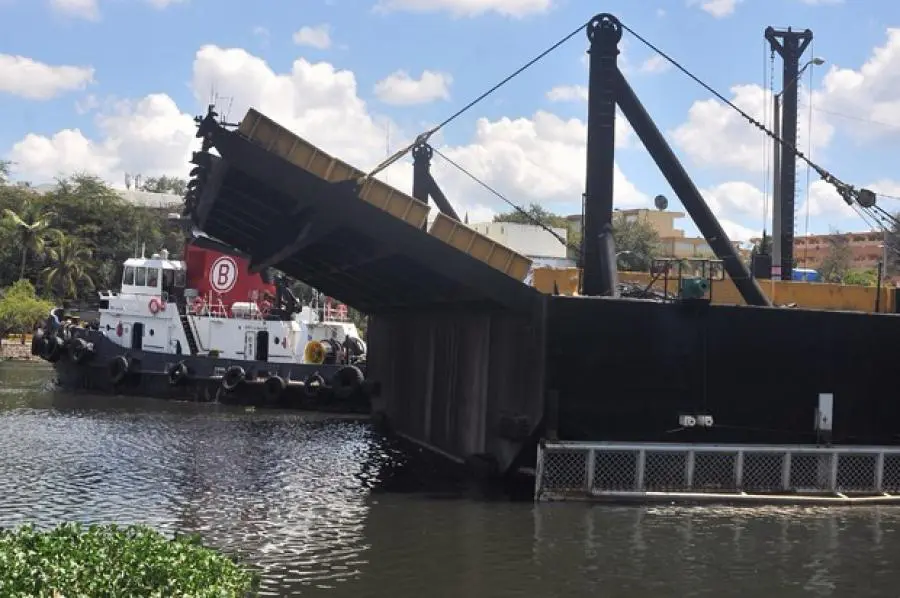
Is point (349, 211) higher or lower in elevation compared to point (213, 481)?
higher

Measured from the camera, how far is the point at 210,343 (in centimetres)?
3691

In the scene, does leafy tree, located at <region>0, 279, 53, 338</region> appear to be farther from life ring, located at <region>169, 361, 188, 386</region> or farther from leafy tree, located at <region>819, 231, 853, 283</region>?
leafy tree, located at <region>819, 231, 853, 283</region>

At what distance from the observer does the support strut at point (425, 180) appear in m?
27.0

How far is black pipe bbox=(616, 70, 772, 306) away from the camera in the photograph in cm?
1859

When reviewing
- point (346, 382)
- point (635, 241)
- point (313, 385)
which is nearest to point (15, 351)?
point (313, 385)

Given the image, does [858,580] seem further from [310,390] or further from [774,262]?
[310,390]

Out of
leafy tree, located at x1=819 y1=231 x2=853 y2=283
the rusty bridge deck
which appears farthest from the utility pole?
leafy tree, located at x1=819 y1=231 x2=853 y2=283

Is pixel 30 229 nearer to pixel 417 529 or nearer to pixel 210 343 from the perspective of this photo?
pixel 210 343

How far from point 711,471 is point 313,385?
62.6ft

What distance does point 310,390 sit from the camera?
3338cm

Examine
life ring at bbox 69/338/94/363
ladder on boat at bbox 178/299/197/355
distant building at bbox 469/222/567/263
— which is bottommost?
life ring at bbox 69/338/94/363

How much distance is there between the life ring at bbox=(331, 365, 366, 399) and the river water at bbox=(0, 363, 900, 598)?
10.5 metres

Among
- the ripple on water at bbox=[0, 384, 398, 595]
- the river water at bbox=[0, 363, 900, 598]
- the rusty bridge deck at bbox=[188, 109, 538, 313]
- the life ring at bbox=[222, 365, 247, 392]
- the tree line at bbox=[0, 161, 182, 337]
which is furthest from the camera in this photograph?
the tree line at bbox=[0, 161, 182, 337]

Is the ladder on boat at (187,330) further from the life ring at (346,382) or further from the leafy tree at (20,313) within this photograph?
the leafy tree at (20,313)
